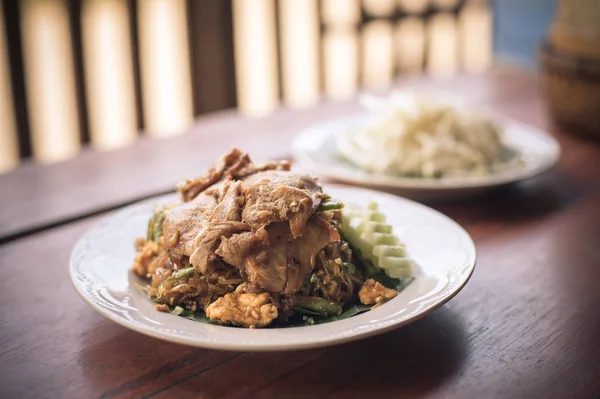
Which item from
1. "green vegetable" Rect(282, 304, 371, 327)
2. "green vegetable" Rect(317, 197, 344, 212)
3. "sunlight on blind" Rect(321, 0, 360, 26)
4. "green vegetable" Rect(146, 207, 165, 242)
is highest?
"sunlight on blind" Rect(321, 0, 360, 26)

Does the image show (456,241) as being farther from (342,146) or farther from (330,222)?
(342,146)

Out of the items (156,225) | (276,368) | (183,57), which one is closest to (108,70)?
(183,57)

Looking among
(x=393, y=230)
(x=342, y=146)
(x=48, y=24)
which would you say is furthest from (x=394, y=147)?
(x=48, y=24)

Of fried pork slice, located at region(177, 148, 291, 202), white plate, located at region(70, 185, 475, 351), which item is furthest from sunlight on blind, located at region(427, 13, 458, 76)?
fried pork slice, located at region(177, 148, 291, 202)

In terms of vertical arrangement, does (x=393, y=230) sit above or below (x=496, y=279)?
above

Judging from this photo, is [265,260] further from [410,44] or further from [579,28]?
[410,44]

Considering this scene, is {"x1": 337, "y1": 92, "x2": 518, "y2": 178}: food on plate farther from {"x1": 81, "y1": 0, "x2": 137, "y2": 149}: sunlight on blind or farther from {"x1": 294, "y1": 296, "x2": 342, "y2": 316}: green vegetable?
{"x1": 81, "y1": 0, "x2": 137, "y2": 149}: sunlight on blind

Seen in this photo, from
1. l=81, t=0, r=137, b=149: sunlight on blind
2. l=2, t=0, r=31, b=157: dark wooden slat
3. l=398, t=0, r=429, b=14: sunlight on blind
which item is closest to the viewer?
l=2, t=0, r=31, b=157: dark wooden slat
